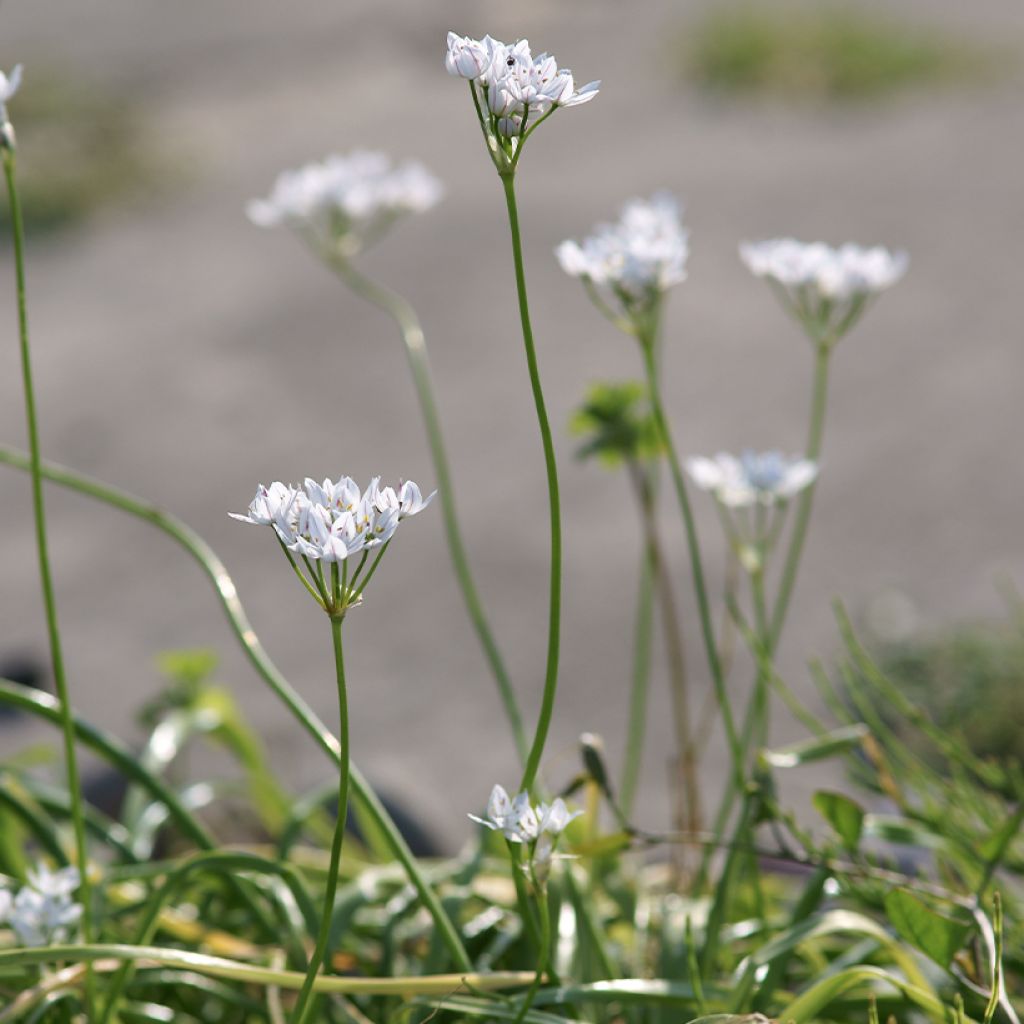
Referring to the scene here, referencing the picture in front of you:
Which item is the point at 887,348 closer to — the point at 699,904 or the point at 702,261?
the point at 702,261

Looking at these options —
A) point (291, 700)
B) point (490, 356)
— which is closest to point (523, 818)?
point (291, 700)

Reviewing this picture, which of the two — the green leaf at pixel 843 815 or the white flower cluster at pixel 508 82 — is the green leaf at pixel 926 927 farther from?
the white flower cluster at pixel 508 82

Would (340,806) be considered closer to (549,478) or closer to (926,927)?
(549,478)

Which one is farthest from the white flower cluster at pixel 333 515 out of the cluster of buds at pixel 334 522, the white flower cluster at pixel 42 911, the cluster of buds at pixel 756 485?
the cluster of buds at pixel 756 485

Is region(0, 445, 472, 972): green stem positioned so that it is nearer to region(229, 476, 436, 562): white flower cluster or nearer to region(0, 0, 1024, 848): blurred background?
region(229, 476, 436, 562): white flower cluster

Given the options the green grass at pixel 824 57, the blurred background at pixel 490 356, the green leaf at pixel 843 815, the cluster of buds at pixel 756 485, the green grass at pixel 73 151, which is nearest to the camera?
the green leaf at pixel 843 815
